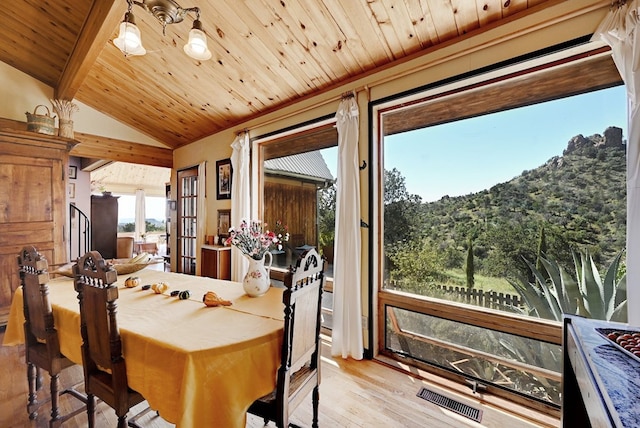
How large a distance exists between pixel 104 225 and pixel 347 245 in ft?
21.2

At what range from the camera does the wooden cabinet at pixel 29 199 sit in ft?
10.3

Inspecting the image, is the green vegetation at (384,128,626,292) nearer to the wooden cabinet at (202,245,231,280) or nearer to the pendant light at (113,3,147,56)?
the pendant light at (113,3,147,56)

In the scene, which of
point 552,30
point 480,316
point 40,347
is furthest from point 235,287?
point 552,30

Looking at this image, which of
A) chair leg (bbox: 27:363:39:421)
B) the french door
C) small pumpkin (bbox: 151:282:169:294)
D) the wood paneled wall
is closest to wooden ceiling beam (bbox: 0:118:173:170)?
the french door

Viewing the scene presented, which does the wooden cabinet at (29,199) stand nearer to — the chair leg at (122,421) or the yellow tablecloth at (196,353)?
the yellow tablecloth at (196,353)

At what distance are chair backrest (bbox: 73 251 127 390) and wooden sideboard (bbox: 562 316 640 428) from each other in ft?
5.68

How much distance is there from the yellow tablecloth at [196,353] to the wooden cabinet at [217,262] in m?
2.35

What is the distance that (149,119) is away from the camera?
4.50 metres

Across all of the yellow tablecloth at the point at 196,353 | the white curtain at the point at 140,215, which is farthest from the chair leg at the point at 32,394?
the white curtain at the point at 140,215

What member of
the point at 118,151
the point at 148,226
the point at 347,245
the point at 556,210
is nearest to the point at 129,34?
the point at 347,245

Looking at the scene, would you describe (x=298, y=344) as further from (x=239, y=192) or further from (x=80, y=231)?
(x=80, y=231)

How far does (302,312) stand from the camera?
144cm

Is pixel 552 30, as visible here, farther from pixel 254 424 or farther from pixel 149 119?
pixel 149 119

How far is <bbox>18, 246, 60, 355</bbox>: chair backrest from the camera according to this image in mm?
1621
